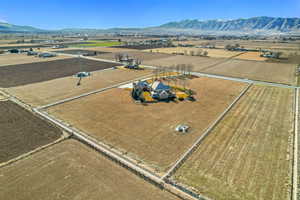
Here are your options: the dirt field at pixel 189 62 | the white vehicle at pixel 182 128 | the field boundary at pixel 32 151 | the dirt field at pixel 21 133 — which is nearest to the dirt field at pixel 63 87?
the dirt field at pixel 21 133

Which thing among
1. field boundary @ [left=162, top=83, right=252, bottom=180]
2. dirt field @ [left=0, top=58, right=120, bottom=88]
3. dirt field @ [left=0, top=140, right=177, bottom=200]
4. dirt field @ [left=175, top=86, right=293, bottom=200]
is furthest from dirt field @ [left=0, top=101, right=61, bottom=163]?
dirt field @ [left=0, top=58, right=120, bottom=88]

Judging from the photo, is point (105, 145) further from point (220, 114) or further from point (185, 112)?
point (220, 114)

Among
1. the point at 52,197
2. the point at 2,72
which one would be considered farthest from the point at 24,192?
the point at 2,72

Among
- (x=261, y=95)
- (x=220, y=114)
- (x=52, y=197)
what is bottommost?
(x=52, y=197)

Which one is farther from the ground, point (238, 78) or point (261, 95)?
point (238, 78)

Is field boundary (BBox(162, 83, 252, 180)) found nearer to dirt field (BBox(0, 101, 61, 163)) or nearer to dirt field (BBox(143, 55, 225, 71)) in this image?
dirt field (BBox(0, 101, 61, 163))

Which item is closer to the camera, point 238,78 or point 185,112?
point 185,112

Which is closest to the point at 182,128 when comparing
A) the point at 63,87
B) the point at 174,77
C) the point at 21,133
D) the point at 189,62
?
the point at 21,133
